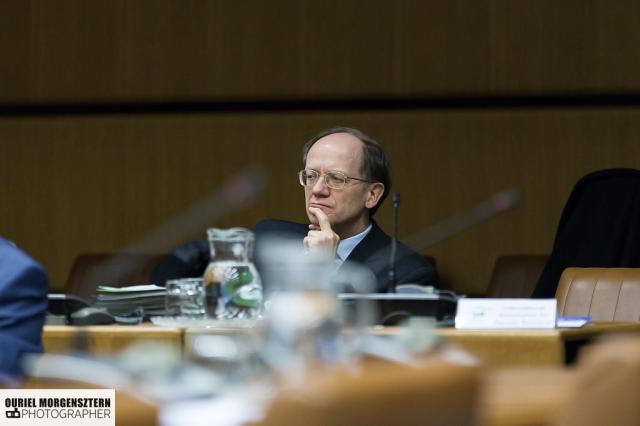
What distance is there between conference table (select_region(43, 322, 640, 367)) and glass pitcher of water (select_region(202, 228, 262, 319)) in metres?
0.09

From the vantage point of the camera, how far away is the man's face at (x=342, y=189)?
3.73 m

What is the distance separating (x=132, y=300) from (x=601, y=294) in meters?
1.29

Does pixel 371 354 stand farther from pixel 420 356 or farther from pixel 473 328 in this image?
pixel 473 328

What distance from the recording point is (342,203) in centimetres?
374

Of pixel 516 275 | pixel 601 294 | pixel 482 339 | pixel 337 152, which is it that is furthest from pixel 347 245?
pixel 516 275

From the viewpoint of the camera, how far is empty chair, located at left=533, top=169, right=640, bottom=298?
179 inches

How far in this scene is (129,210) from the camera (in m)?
6.55

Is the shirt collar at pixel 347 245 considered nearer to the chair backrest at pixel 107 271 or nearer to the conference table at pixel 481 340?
the conference table at pixel 481 340

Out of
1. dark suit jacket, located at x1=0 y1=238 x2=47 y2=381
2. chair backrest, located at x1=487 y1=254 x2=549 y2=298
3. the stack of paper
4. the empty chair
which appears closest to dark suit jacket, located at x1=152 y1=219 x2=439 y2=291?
the stack of paper

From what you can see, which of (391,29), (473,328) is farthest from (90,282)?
(473,328)

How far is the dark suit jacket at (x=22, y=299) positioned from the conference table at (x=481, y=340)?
1.03 ft

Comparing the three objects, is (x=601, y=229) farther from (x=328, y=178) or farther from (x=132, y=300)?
(x=132, y=300)

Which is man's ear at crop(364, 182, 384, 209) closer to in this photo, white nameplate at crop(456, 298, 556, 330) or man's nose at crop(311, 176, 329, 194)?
man's nose at crop(311, 176, 329, 194)

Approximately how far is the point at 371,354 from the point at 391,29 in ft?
17.7
